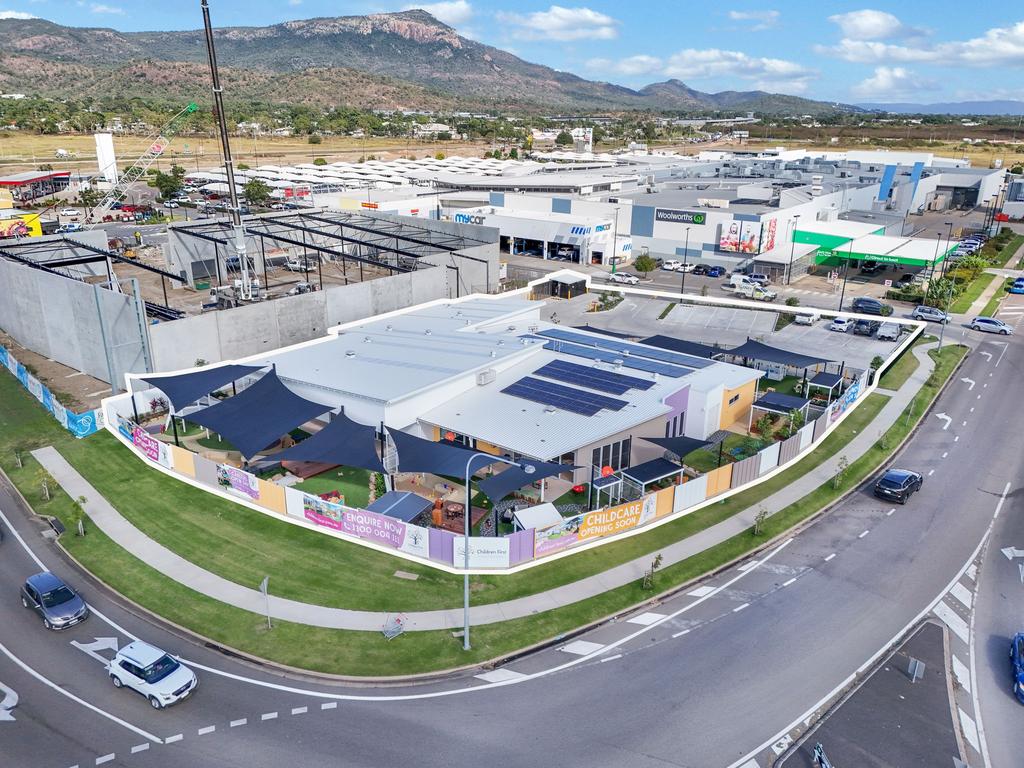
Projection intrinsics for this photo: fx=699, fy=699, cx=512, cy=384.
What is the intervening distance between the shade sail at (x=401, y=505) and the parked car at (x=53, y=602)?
10632mm

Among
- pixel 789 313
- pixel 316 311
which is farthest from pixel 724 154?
pixel 316 311

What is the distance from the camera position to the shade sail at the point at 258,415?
32531 millimetres

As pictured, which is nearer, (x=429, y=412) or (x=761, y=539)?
(x=761, y=539)

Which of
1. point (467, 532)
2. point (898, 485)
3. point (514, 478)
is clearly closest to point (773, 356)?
point (898, 485)

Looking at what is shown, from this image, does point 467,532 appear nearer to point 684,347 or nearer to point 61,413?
point 61,413

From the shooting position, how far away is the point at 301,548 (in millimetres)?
28219

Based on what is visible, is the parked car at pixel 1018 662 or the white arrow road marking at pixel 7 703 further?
the parked car at pixel 1018 662

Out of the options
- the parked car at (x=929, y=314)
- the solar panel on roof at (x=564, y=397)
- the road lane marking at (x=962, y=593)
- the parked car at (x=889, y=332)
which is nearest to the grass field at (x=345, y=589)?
the road lane marking at (x=962, y=593)

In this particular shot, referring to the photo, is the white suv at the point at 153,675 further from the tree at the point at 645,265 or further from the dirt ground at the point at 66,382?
the tree at the point at 645,265

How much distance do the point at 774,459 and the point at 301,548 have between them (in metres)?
23.1

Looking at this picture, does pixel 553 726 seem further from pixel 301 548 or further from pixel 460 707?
pixel 301 548

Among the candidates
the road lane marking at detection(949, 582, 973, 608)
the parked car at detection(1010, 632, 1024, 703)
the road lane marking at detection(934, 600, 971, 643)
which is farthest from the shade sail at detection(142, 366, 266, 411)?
the parked car at detection(1010, 632, 1024, 703)

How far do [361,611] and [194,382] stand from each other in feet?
65.4

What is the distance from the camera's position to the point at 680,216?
8844 cm
